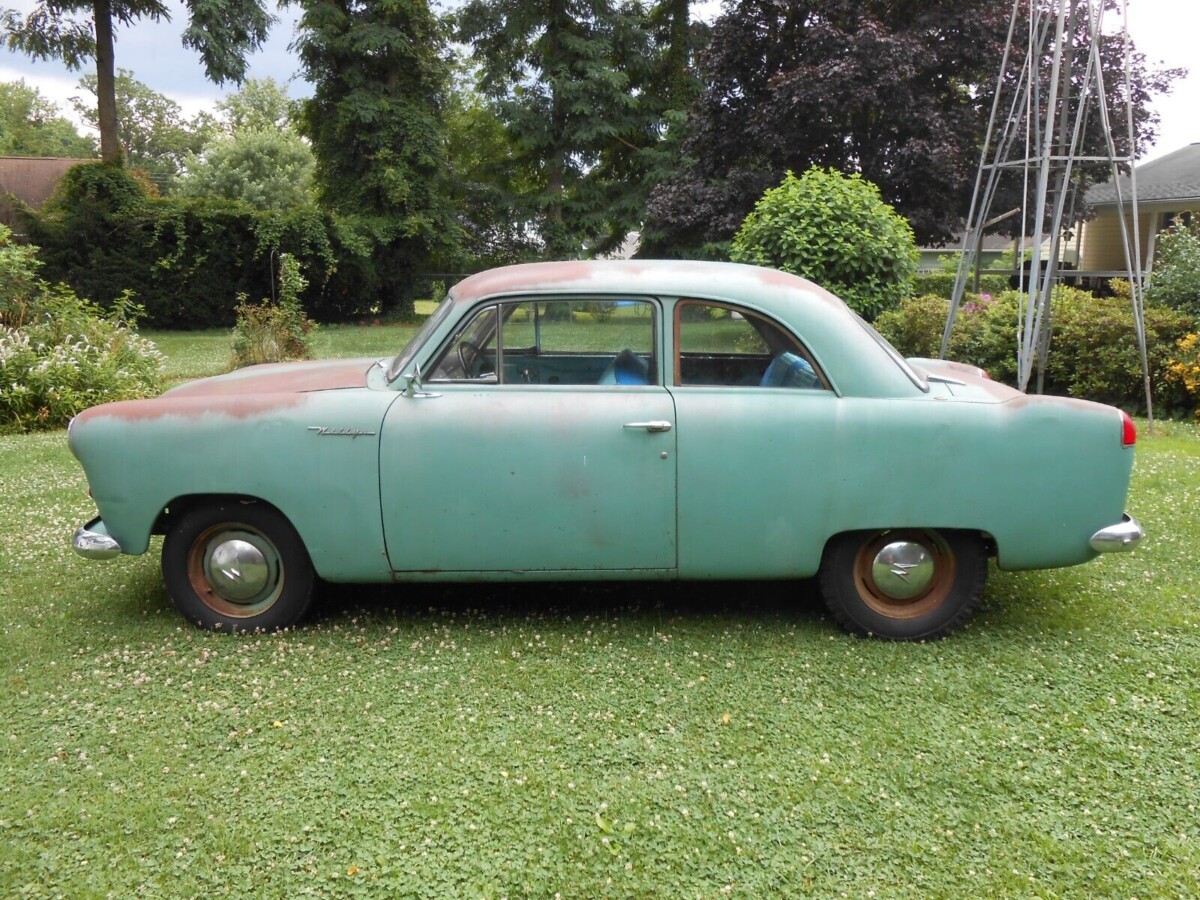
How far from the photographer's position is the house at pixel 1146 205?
21234 mm

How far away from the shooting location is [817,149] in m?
19.9

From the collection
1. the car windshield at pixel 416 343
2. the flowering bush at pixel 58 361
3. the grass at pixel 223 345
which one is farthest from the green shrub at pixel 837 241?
the car windshield at pixel 416 343

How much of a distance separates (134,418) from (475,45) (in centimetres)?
2854

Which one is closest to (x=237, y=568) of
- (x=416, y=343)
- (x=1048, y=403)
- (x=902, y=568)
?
(x=416, y=343)

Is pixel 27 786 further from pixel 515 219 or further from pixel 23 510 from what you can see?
pixel 515 219

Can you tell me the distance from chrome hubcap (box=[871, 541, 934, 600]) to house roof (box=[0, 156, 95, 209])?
1458 inches

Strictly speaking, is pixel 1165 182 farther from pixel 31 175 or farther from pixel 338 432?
pixel 31 175

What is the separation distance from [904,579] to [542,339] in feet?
6.43

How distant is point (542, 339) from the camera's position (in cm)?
429

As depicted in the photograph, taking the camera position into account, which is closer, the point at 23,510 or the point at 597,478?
the point at 597,478

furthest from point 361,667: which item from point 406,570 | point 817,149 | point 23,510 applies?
point 817,149

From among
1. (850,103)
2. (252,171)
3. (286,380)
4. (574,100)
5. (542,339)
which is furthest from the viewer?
(252,171)

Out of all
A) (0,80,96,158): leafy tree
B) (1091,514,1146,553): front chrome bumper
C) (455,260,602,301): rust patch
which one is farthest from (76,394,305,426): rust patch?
(0,80,96,158): leafy tree

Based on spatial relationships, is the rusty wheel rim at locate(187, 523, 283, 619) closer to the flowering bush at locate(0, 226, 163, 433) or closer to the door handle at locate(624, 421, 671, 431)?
the door handle at locate(624, 421, 671, 431)
